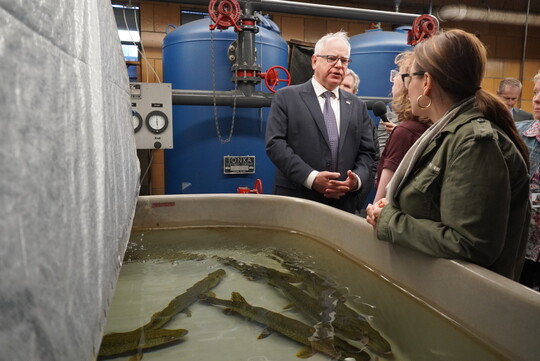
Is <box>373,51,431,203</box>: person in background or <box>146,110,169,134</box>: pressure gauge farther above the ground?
<box>146,110,169,134</box>: pressure gauge

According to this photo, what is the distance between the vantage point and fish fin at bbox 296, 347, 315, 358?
0.97 metres

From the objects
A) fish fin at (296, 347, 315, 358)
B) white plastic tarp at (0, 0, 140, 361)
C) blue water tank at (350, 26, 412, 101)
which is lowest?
fish fin at (296, 347, 315, 358)

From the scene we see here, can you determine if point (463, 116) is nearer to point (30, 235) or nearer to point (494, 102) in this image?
point (494, 102)

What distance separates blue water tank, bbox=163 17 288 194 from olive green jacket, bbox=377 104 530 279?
2.35m

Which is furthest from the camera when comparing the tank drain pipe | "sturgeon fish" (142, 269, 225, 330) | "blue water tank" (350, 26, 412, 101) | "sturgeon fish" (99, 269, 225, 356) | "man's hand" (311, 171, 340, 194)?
the tank drain pipe

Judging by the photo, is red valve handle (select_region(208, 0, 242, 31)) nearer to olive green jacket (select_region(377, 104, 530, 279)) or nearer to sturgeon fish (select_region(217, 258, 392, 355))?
sturgeon fish (select_region(217, 258, 392, 355))

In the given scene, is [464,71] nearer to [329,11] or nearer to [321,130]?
[321,130]

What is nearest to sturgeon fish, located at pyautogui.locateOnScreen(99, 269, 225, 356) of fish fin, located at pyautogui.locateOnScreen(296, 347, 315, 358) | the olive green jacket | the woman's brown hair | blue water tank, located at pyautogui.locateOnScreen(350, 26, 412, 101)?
fish fin, located at pyautogui.locateOnScreen(296, 347, 315, 358)

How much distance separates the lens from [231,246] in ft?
5.69

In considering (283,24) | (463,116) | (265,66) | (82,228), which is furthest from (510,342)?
(283,24)

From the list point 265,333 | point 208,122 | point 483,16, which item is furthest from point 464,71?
point 483,16

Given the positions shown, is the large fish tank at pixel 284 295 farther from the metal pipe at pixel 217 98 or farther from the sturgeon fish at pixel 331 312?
the metal pipe at pixel 217 98

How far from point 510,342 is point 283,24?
15.4 feet

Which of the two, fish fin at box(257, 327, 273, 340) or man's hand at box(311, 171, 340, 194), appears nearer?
fish fin at box(257, 327, 273, 340)
